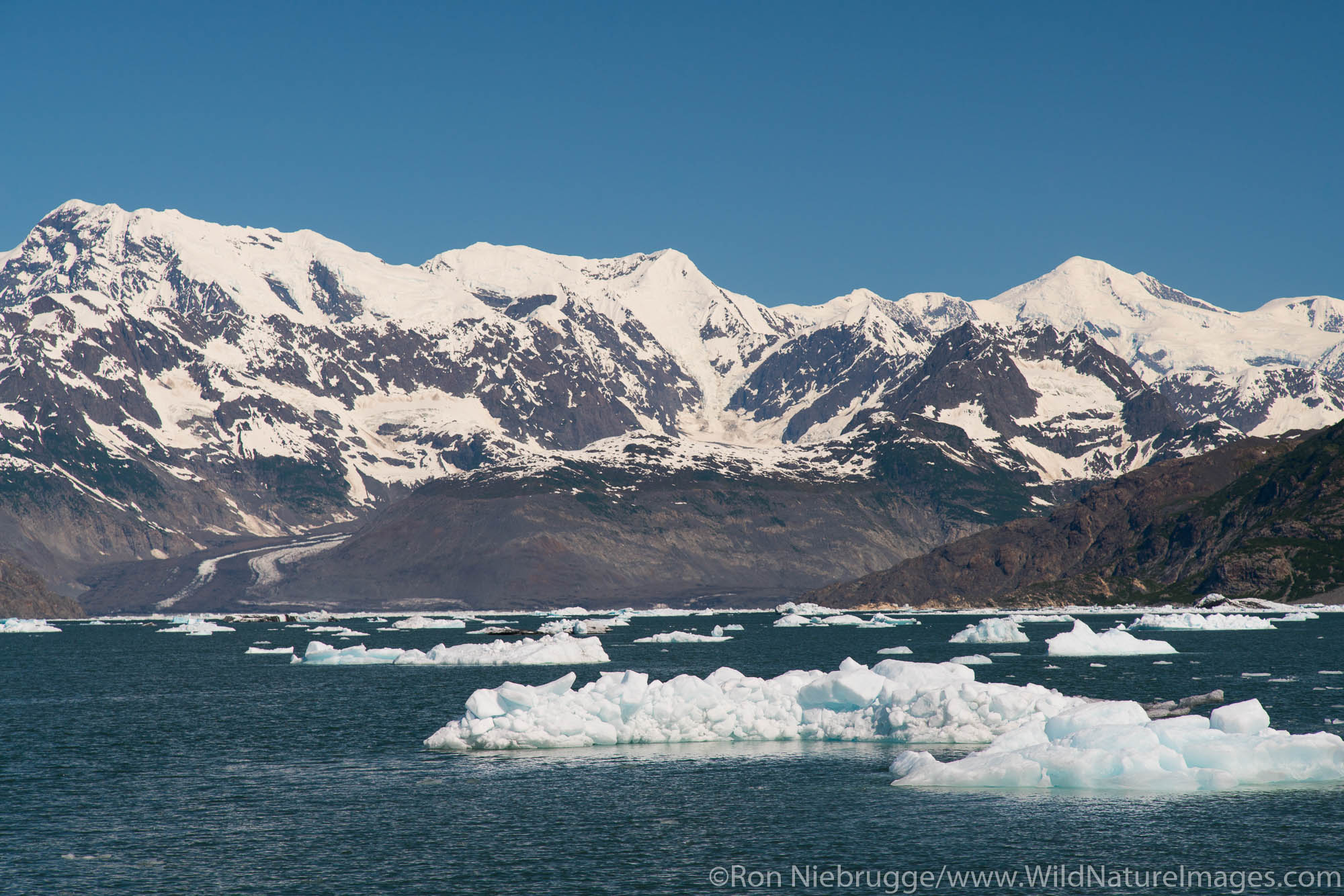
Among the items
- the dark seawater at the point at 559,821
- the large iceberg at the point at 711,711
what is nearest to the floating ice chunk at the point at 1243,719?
the dark seawater at the point at 559,821

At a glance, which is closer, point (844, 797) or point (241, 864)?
point (241, 864)

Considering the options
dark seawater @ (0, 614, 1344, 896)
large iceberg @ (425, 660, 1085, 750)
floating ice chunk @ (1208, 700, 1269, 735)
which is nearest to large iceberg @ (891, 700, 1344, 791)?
floating ice chunk @ (1208, 700, 1269, 735)

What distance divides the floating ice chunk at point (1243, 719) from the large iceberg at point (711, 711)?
17.5 metres

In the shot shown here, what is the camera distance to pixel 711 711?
358 feet

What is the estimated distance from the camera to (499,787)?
295ft

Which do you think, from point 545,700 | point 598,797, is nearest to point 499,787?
point 598,797

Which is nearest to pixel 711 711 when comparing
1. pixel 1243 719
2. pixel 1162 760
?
pixel 1162 760

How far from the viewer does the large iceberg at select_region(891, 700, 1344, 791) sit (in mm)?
80875

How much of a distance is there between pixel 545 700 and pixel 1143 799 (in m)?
45.7

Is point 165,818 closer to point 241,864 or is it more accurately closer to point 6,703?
point 241,864

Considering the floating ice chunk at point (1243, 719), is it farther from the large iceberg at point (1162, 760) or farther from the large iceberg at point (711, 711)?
the large iceberg at point (711, 711)

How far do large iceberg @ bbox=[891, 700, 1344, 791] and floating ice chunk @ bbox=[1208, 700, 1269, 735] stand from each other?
0.13 feet

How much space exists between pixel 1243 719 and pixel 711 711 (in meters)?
39.0

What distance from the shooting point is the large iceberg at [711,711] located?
10550 cm
